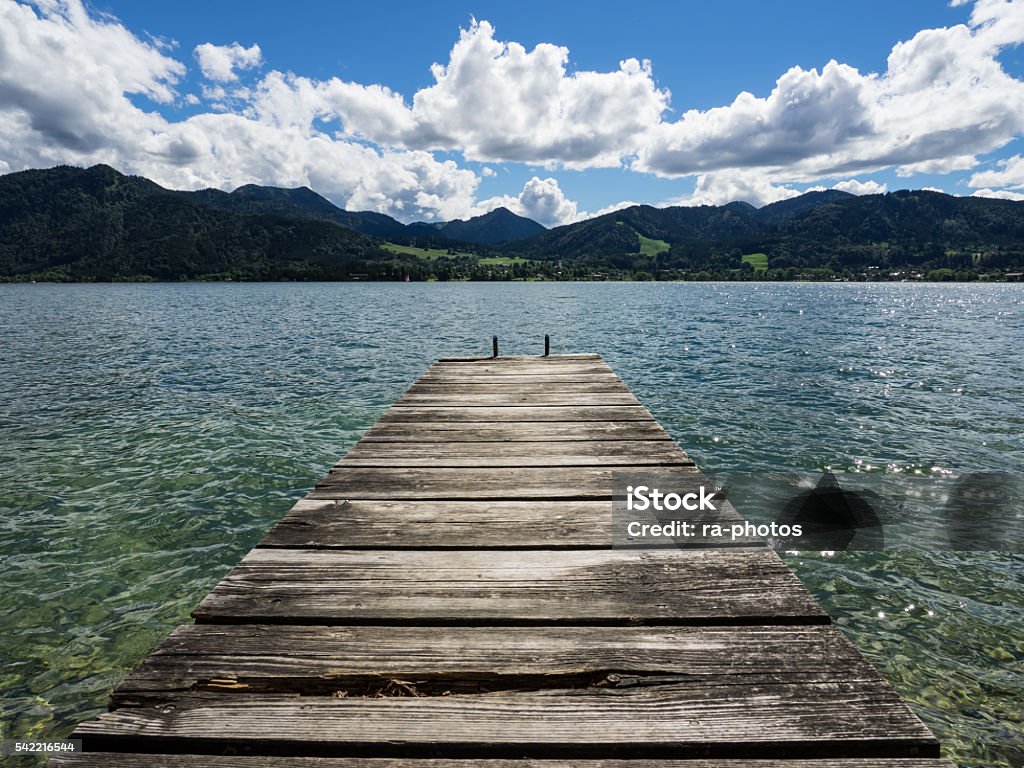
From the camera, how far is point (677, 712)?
2.33 m

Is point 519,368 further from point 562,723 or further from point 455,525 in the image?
point 562,723

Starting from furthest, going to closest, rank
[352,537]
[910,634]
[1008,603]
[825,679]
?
[1008,603] < [910,634] < [352,537] < [825,679]

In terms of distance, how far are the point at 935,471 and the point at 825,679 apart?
1171cm

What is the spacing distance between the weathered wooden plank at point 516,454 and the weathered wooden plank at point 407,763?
3735 millimetres

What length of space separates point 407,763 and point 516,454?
4.25 metres

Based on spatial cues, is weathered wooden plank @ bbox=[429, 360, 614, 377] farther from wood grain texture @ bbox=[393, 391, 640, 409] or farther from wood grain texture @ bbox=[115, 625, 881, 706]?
wood grain texture @ bbox=[115, 625, 881, 706]

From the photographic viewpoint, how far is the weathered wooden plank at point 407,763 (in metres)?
2.08

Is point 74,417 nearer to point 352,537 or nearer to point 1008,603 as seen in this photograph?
point 352,537

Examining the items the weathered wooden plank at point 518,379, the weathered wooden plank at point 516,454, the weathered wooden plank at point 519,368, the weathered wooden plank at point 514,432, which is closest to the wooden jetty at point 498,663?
the weathered wooden plank at point 516,454

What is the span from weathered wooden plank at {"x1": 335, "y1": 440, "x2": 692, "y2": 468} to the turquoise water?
10.3 feet

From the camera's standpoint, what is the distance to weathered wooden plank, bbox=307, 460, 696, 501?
16.4 ft

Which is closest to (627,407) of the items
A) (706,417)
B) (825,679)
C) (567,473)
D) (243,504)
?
(567,473)

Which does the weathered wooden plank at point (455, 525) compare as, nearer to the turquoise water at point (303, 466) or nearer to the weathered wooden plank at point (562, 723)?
the weathered wooden plank at point (562, 723)
